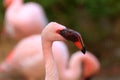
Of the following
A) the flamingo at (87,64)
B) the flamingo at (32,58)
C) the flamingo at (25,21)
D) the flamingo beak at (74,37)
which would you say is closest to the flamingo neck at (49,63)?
the flamingo beak at (74,37)

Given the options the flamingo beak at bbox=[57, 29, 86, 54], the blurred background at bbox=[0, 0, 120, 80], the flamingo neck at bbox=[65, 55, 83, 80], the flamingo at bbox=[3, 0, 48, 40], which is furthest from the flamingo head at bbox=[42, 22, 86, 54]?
the blurred background at bbox=[0, 0, 120, 80]

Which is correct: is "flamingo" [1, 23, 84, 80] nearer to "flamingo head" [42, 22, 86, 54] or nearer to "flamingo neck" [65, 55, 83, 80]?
"flamingo neck" [65, 55, 83, 80]

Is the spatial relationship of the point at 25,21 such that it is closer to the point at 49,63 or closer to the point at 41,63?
the point at 41,63

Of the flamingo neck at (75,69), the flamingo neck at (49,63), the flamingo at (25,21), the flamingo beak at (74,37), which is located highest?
the flamingo beak at (74,37)

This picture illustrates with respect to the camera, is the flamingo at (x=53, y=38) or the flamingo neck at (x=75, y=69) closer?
the flamingo at (x=53, y=38)

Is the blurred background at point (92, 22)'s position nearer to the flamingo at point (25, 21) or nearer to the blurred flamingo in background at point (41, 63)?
the flamingo at point (25, 21)

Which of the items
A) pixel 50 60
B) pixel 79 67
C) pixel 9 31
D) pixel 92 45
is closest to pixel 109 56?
pixel 92 45
